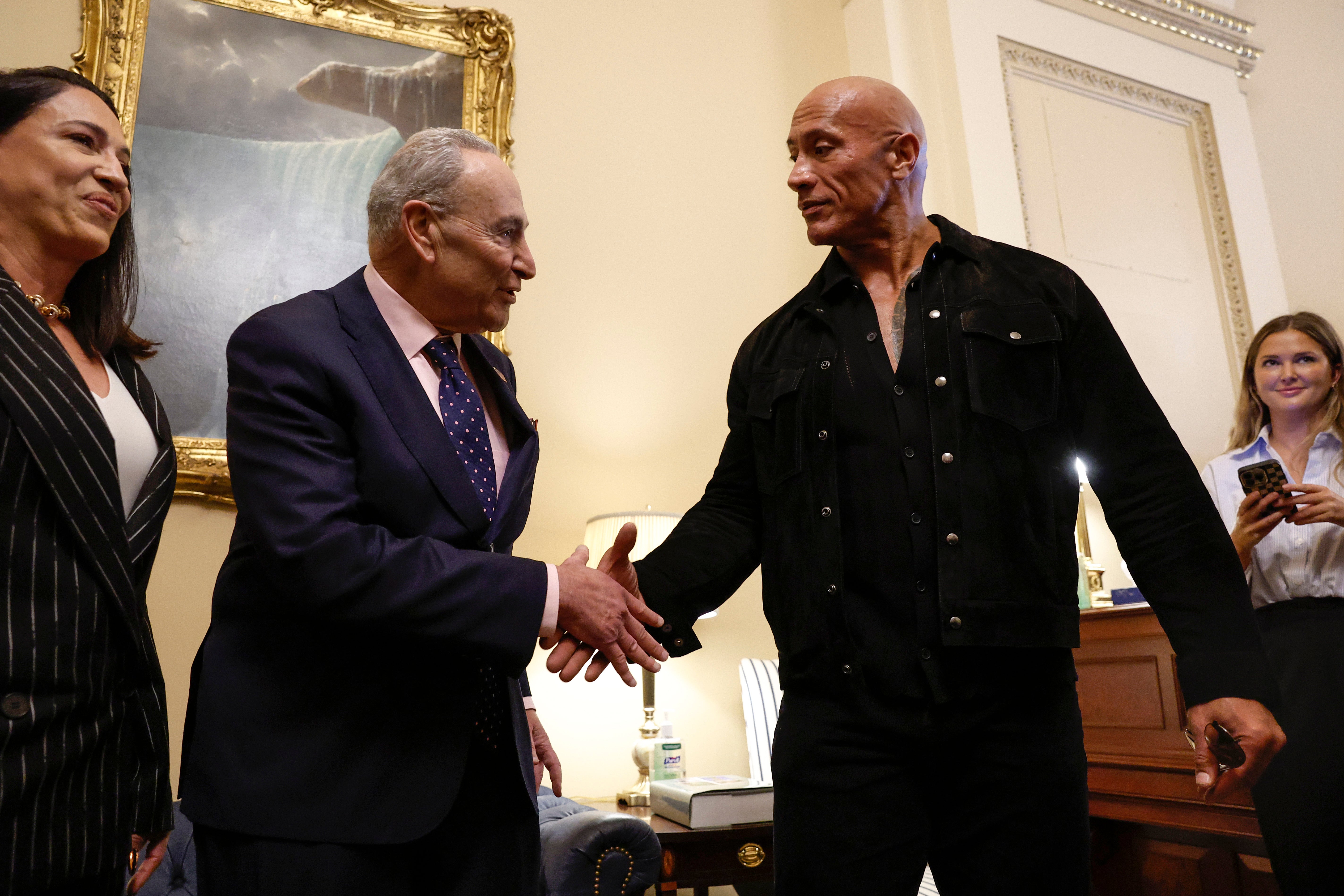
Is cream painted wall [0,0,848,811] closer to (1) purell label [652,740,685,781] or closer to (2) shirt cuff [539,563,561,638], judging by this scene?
(1) purell label [652,740,685,781]

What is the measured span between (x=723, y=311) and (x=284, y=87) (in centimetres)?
187

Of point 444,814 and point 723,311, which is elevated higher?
point 723,311

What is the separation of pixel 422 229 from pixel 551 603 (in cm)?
60

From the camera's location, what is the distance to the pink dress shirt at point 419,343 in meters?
1.40

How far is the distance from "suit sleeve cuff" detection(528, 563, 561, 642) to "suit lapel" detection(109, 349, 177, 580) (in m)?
0.59

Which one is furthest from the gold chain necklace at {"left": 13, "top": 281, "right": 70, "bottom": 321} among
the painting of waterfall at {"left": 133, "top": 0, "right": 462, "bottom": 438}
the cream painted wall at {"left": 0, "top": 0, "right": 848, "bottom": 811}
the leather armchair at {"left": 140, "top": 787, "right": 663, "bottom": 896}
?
the cream painted wall at {"left": 0, "top": 0, "right": 848, "bottom": 811}

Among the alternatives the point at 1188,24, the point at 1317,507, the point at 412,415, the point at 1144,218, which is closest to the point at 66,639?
the point at 412,415

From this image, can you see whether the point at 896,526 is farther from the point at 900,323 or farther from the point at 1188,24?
the point at 1188,24

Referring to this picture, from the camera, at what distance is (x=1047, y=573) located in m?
1.42

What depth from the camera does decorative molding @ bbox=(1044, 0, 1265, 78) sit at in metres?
4.99

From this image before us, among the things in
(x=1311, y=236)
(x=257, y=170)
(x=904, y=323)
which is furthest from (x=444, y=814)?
(x=1311, y=236)

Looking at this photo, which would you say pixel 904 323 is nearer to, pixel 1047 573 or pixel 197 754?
pixel 1047 573

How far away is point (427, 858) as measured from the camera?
4.08ft

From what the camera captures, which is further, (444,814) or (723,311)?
(723,311)
